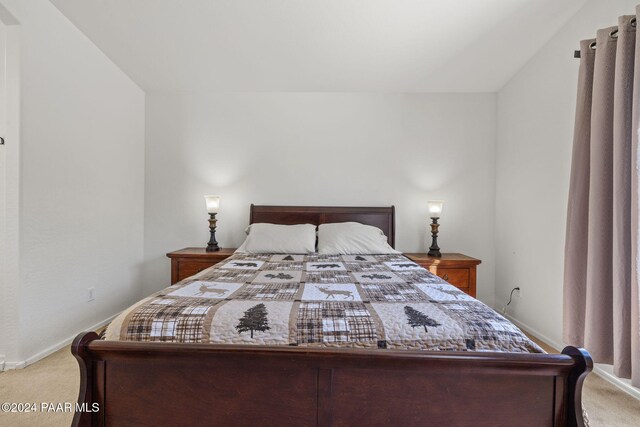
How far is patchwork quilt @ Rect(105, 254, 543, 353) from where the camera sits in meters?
1.11

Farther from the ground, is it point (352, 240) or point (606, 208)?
point (606, 208)

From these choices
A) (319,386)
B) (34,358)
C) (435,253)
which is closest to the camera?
(319,386)

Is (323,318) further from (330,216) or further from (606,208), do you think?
(330,216)

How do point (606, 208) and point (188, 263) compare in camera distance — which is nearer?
point (606, 208)

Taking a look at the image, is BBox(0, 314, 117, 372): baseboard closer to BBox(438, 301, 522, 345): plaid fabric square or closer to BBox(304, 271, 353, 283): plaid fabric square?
BBox(304, 271, 353, 283): plaid fabric square

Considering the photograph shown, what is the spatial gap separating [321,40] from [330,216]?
1.67 metres

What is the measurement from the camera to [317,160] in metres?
3.49

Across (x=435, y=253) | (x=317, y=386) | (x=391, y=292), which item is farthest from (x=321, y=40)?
(x=317, y=386)

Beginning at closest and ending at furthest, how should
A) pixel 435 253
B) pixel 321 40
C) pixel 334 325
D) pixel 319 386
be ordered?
1. pixel 319 386
2. pixel 334 325
3. pixel 321 40
4. pixel 435 253

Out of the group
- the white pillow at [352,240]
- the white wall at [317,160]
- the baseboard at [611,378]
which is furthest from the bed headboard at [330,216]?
the baseboard at [611,378]

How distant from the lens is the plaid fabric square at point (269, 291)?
1.45 metres

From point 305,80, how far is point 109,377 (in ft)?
9.62

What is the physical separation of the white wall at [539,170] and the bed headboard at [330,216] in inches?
46.4

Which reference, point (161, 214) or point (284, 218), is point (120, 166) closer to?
point (161, 214)
